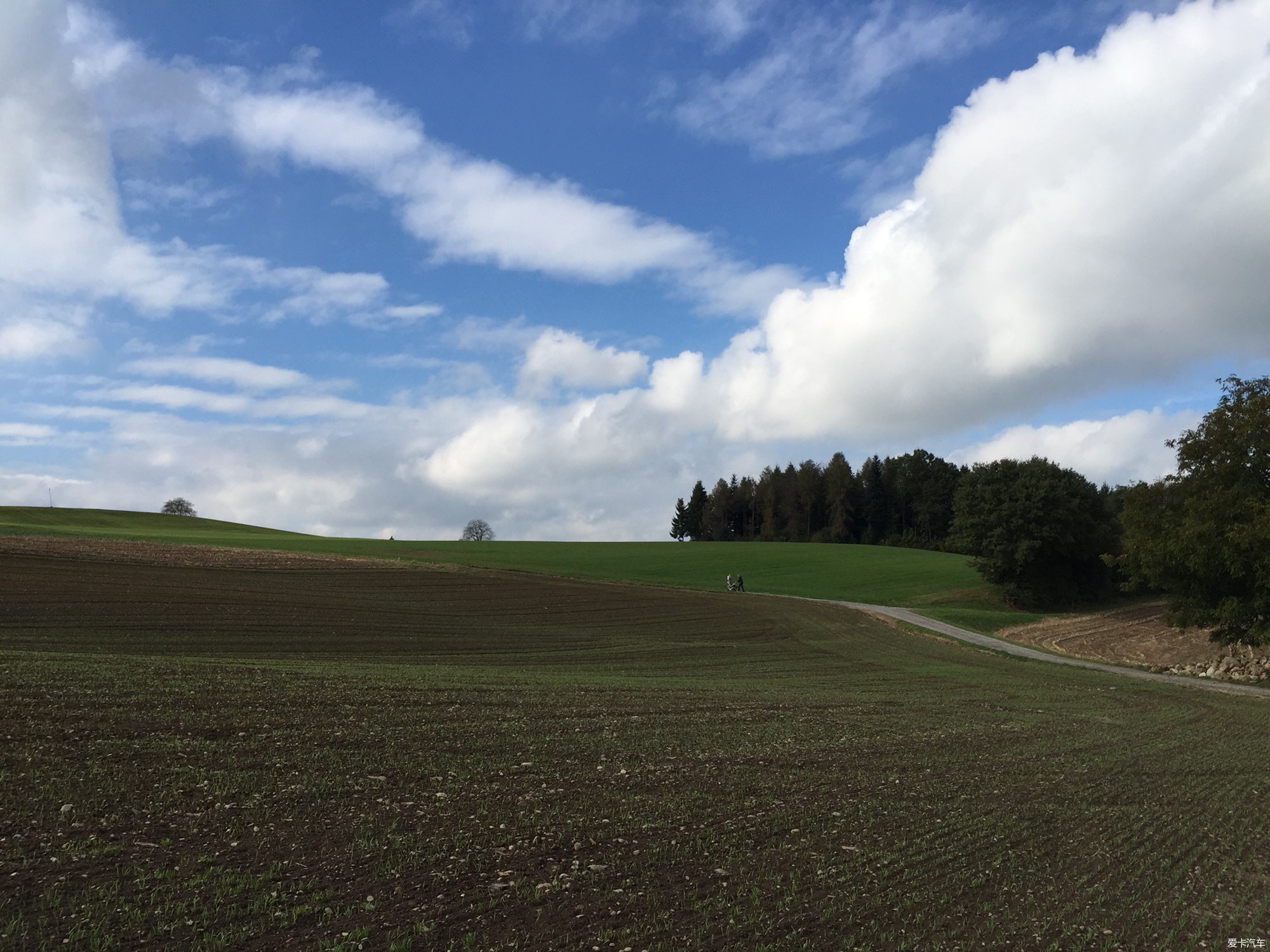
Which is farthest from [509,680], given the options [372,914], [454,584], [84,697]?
[454,584]

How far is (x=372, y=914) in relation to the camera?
20.9 ft

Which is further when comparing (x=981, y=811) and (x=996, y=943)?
(x=981, y=811)

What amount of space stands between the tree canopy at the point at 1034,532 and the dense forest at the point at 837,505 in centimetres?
5955

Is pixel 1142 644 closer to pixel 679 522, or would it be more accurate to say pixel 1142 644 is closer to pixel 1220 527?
pixel 1220 527

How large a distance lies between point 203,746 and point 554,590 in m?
41.9

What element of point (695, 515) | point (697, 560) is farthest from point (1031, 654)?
point (695, 515)

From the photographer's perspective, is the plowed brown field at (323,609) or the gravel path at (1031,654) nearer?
the plowed brown field at (323,609)

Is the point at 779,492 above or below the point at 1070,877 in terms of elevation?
above

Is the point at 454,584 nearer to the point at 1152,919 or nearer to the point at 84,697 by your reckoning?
the point at 84,697

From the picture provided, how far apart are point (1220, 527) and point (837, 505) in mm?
114629

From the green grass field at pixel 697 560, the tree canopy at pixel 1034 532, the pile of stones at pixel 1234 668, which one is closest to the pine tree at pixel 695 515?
the green grass field at pixel 697 560

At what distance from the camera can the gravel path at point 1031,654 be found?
107 ft

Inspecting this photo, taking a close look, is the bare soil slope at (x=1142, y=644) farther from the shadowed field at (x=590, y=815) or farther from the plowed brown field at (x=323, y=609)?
the shadowed field at (x=590, y=815)

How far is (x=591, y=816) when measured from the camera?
358 inches
